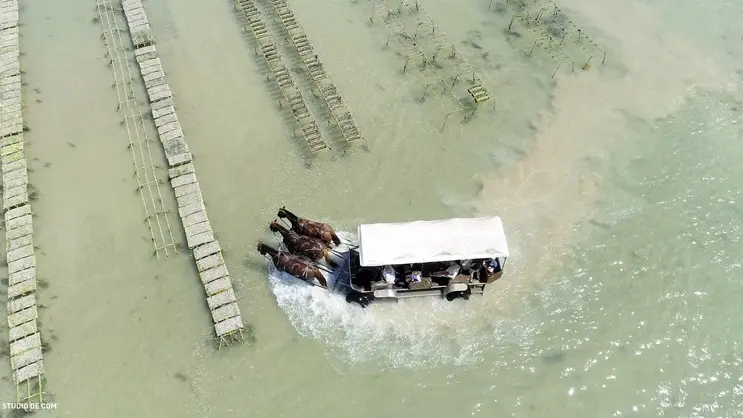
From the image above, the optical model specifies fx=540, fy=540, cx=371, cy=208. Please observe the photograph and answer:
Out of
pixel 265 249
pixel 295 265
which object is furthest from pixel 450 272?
pixel 265 249

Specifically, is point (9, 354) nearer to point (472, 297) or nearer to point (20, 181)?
point (20, 181)

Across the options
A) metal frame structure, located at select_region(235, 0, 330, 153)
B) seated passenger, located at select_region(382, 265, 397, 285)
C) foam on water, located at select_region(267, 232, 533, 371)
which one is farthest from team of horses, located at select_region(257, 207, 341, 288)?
metal frame structure, located at select_region(235, 0, 330, 153)

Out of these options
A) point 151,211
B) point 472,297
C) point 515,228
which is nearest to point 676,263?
point 515,228

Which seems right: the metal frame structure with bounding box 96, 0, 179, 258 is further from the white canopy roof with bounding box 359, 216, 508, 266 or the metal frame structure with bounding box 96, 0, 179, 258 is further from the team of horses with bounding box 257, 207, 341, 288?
the white canopy roof with bounding box 359, 216, 508, 266

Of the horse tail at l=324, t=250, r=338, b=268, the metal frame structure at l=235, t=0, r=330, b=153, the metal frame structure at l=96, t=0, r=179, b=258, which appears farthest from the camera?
the metal frame structure at l=235, t=0, r=330, b=153

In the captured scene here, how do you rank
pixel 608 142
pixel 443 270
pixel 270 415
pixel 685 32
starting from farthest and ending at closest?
1. pixel 685 32
2. pixel 608 142
3. pixel 443 270
4. pixel 270 415

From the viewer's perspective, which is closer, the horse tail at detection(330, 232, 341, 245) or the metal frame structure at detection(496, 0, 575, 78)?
the horse tail at detection(330, 232, 341, 245)

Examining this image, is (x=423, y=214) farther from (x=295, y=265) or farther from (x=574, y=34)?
(x=574, y=34)
